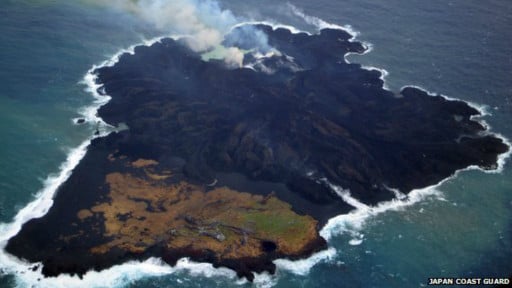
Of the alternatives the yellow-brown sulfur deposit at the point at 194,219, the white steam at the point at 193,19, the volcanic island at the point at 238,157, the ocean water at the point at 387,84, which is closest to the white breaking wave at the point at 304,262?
the ocean water at the point at 387,84

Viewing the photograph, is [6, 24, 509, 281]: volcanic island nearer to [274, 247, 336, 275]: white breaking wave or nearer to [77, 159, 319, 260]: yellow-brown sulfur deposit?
[77, 159, 319, 260]: yellow-brown sulfur deposit

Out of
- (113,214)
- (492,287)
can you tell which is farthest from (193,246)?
(492,287)

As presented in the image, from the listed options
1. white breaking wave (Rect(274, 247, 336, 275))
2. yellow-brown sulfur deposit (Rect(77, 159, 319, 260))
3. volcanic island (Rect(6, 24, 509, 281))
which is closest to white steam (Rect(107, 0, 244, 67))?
volcanic island (Rect(6, 24, 509, 281))

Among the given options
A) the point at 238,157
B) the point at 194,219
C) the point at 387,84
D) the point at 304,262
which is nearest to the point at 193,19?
the point at 387,84

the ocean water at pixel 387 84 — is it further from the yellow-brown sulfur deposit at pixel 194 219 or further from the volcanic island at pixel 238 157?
the yellow-brown sulfur deposit at pixel 194 219

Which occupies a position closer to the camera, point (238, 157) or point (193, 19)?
point (238, 157)

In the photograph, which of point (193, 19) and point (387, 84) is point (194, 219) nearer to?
point (387, 84)
